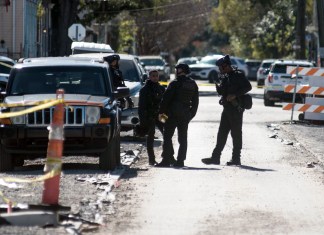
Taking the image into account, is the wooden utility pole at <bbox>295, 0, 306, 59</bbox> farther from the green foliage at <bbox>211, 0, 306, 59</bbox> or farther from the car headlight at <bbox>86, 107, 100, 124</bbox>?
the car headlight at <bbox>86, 107, 100, 124</bbox>

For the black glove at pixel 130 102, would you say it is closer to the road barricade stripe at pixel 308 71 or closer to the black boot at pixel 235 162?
the black boot at pixel 235 162

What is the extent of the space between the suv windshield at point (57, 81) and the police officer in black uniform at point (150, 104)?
1046 mm

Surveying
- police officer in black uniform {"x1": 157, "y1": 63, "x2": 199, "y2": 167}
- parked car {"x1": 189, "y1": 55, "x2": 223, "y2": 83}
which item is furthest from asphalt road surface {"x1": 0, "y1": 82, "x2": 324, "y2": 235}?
parked car {"x1": 189, "y1": 55, "x2": 223, "y2": 83}

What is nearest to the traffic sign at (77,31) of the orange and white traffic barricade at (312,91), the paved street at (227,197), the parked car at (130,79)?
the orange and white traffic barricade at (312,91)

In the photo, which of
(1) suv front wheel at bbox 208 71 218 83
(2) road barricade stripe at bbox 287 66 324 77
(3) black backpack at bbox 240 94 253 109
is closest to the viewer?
(3) black backpack at bbox 240 94 253 109

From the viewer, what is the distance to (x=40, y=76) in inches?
663

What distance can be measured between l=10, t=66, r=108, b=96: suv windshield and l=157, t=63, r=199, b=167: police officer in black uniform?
3.80ft

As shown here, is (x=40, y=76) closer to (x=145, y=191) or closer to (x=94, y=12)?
(x=145, y=191)

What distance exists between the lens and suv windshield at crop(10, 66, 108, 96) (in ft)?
55.0

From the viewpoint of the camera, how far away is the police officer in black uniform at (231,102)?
17959mm

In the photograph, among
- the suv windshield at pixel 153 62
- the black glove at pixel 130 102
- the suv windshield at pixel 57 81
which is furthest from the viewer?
the suv windshield at pixel 153 62

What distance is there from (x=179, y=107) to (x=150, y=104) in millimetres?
→ 593

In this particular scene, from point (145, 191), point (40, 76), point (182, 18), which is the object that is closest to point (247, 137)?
point (40, 76)

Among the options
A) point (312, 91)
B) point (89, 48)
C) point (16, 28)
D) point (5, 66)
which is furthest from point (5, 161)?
point (16, 28)
